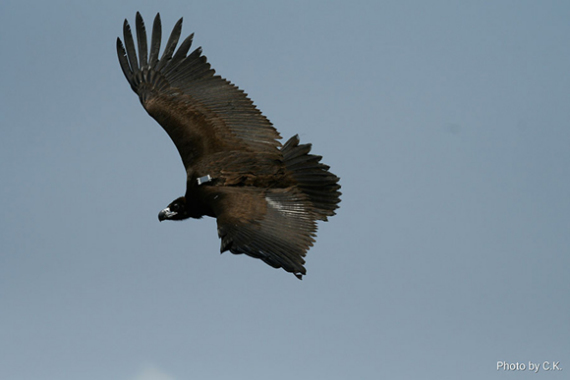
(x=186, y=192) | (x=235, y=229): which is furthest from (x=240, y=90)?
(x=235, y=229)

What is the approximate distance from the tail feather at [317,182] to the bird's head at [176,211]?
5.71ft

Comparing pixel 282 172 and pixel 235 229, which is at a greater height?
pixel 282 172

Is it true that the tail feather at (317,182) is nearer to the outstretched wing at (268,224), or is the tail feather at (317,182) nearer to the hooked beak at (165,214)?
the outstretched wing at (268,224)

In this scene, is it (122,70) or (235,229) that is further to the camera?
(122,70)

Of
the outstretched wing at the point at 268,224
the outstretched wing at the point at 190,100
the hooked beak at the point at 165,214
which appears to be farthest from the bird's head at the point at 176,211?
the outstretched wing at the point at 268,224

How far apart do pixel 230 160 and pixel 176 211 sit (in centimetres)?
117

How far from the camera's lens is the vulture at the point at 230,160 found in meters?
9.30

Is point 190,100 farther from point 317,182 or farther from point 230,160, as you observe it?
point 317,182

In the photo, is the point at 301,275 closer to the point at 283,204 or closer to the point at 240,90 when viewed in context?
the point at 283,204

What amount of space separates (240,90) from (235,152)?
1.14 metres

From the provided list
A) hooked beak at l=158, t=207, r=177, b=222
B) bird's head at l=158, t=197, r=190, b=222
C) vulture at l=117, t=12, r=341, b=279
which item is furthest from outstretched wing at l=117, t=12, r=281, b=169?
hooked beak at l=158, t=207, r=177, b=222

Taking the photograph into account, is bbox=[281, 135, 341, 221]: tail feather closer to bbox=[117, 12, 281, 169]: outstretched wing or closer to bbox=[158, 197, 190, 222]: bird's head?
bbox=[117, 12, 281, 169]: outstretched wing

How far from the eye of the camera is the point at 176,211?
10898mm

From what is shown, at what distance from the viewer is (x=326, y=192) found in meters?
9.83
